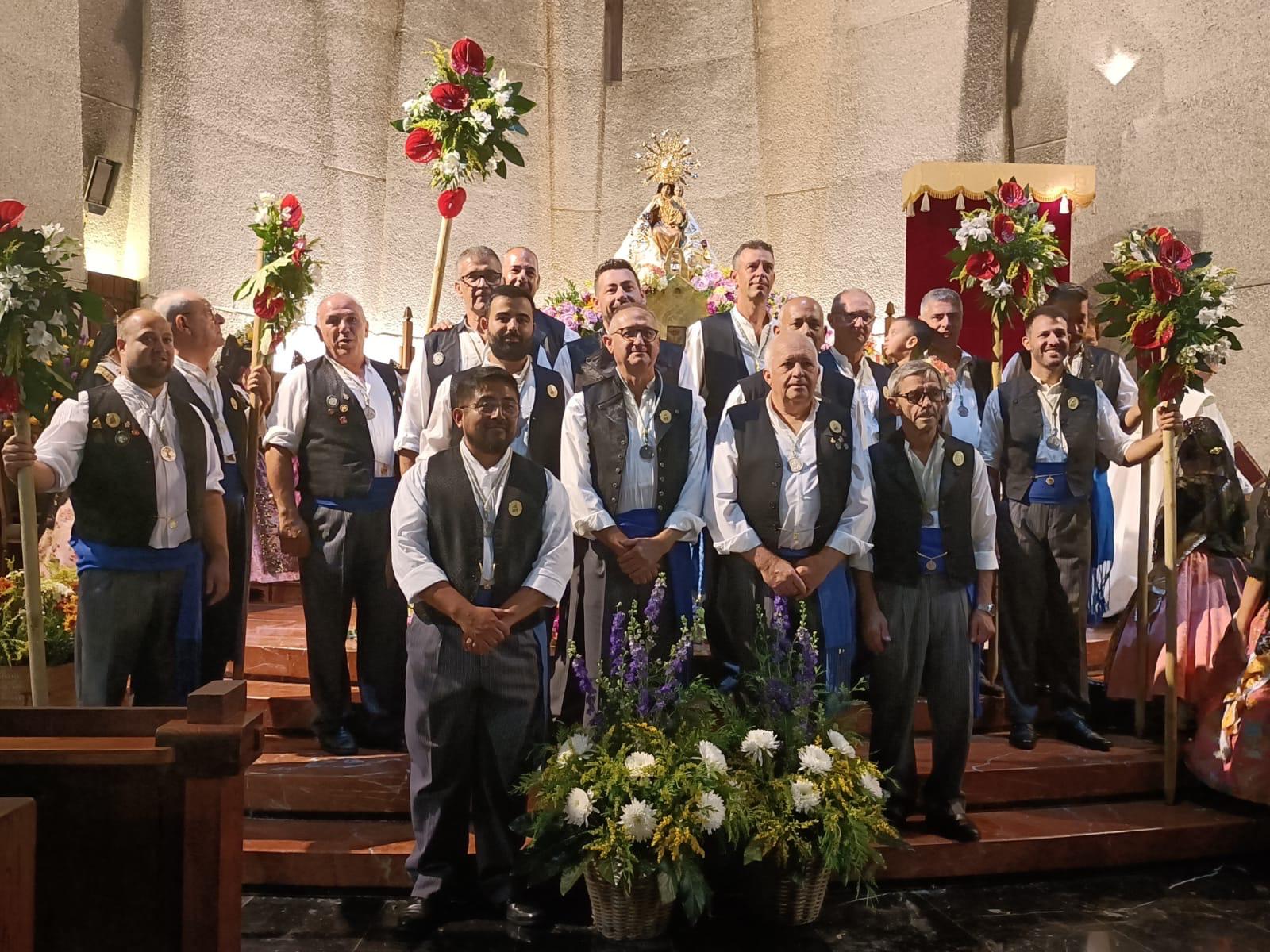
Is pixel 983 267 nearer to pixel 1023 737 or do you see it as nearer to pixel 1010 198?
pixel 1010 198

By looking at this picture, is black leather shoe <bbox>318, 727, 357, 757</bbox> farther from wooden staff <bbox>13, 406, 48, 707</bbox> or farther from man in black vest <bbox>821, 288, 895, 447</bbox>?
man in black vest <bbox>821, 288, 895, 447</bbox>

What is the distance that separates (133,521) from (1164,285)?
3994mm

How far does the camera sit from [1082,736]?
15.4ft

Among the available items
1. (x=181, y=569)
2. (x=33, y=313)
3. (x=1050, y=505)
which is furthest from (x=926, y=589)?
(x=33, y=313)

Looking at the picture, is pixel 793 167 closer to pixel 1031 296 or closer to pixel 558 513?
pixel 1031 296

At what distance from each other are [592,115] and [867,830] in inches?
330

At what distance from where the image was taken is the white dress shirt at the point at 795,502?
3899 mm

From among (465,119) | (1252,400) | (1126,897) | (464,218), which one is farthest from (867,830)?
(464,218)

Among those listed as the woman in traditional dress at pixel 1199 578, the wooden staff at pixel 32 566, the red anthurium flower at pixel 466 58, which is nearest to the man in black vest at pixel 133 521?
the wooden staff at pixel 32 566

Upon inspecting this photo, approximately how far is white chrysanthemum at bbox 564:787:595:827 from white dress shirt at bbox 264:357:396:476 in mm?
1637

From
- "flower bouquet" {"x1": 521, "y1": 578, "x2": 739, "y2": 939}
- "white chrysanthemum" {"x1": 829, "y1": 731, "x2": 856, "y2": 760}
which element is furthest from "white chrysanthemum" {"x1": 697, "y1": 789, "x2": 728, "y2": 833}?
"white chrysanthemum" {"x1": 829, "y1": 731, "x2": 856, "y2": 760}

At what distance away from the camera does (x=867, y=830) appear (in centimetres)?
350

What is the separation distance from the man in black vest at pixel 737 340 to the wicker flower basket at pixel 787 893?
192cm

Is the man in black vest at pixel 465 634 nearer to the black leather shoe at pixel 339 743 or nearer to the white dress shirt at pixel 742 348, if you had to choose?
the black leather shoe at pixel 339 743
